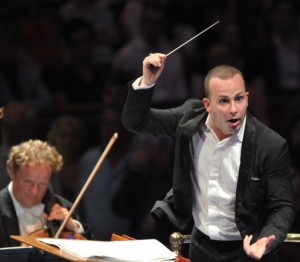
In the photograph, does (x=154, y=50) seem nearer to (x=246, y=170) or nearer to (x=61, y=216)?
(x=61, y=216)

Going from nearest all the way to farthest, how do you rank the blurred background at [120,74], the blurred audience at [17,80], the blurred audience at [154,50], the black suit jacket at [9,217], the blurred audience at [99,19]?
the black suit jacket at [9,217]
the blurred background at [120,74]
the blurred audience at [17,80]
the blurred audience at [154,50]
the blurred audience at [99,19]

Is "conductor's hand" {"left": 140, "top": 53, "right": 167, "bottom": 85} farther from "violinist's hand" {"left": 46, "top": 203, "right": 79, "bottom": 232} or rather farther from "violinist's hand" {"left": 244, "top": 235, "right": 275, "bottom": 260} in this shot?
"violinist's hand" {"left": 46, "top": 203, "right": 79, "bottom": 232}

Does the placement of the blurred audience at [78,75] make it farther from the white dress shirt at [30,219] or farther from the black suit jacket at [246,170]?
the black suit jacket at [246,170]

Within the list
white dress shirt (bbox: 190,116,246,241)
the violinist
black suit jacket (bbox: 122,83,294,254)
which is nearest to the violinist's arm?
the violinist

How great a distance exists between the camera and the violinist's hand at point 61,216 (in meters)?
4.27

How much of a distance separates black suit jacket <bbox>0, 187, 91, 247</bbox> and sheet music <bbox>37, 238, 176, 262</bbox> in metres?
0.79

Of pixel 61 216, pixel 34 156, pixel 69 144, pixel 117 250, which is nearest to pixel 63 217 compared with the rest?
pixel 61 216

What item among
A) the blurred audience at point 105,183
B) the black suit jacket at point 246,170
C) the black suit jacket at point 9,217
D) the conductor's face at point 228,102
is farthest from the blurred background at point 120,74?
the conductor's face at point 228,102

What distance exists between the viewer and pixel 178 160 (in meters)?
3.58

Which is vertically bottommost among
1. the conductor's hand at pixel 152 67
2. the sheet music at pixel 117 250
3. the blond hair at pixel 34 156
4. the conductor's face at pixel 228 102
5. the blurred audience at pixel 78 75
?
the sheet music at pixel 117 250

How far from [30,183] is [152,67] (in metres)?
1.05

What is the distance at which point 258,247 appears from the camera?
3240 mm

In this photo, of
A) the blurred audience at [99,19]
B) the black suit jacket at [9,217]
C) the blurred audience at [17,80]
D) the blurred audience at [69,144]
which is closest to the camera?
the black suit jacket at [9,217]

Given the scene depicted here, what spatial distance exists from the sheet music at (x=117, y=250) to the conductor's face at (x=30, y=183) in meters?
0.85
